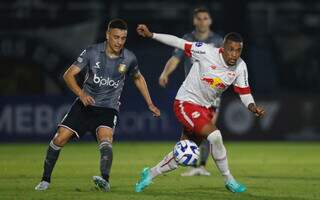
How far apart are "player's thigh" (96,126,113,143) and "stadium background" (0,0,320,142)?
9.60 m

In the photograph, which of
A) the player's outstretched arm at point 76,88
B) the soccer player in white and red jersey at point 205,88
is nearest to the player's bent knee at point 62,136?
the player's outstretched arm at point 76,88

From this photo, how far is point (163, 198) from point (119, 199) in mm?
521

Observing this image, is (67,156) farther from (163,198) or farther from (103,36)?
(163,198)

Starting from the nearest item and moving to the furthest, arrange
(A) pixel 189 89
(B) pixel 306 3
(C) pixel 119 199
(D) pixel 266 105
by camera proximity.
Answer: (C) pixel 119 199
(A) pixel 189 89
(D) pixel 266 105
(B) pixel 306 3

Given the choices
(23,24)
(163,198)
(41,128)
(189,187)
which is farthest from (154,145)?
(163,198)

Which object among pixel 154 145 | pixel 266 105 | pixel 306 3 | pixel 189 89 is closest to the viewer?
pixel 189 89

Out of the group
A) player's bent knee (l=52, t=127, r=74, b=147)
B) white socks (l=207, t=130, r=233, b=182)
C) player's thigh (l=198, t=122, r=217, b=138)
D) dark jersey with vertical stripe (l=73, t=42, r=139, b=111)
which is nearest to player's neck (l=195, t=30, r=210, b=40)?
dark jersey with vertical stripe (l=73, t=42, r=139, b=111)

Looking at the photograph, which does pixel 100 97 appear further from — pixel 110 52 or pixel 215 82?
pixel 215 82

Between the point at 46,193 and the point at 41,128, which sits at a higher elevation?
the point at 46,193

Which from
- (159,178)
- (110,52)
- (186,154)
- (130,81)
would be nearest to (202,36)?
(159,178)

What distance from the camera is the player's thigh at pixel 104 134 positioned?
10961 mm

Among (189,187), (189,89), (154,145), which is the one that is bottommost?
(154,145)

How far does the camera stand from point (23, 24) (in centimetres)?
2156

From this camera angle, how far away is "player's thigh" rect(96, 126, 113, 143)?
10961 millimetres
